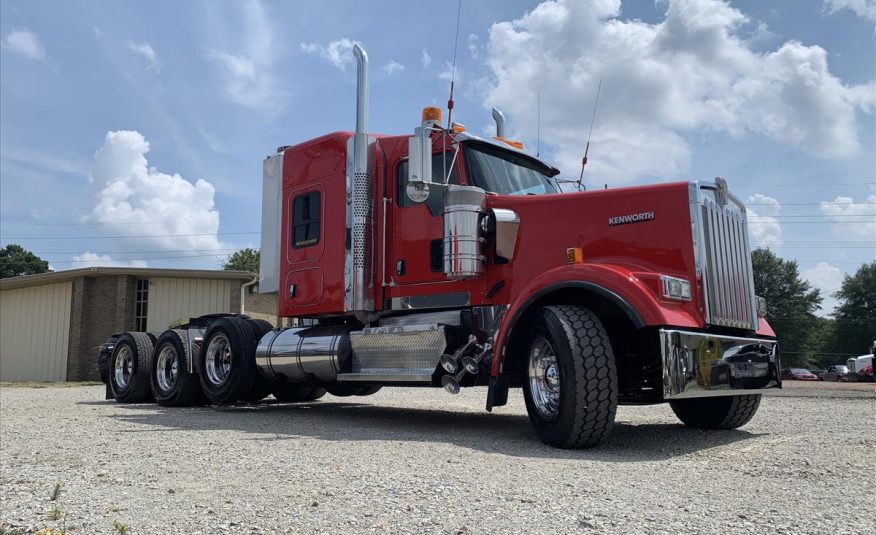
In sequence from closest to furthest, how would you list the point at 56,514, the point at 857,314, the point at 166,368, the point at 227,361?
the point at 56,514 < the point at 227,361 < the point at 166,368 < the point at 857,314

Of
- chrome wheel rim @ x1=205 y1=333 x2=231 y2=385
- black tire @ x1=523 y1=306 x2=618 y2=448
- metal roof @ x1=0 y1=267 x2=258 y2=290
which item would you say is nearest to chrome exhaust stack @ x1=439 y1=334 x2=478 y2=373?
black tire @ x1=523 y1=306 x2=618 y2=448

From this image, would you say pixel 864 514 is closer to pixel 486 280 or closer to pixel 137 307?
pixel 486 280

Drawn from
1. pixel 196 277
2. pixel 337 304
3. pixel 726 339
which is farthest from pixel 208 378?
pixel 196 277

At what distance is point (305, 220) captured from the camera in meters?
8.99

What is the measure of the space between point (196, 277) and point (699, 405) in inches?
805

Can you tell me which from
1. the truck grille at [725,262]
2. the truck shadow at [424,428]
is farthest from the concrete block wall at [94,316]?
the truck grille at [725,262]

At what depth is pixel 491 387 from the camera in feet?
20.1

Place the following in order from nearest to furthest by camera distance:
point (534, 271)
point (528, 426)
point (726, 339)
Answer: point (726, 339) → point (534, 271) → point (528, 426)

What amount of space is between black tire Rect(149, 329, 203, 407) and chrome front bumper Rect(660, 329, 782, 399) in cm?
708

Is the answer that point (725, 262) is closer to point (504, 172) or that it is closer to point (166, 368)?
point (504, 172)

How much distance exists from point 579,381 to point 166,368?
755cm

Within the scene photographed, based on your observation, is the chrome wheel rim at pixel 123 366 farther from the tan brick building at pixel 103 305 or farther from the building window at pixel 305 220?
the tan brick building at pixel 103 305

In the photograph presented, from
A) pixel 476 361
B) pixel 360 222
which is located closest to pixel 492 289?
pixel 476 361

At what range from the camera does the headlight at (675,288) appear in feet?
18.2
